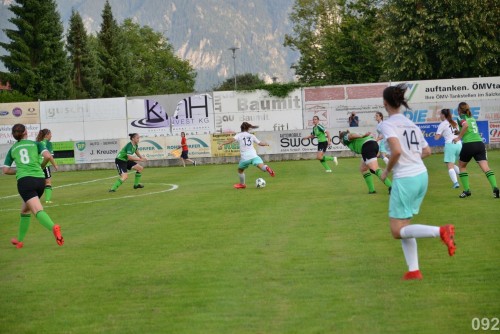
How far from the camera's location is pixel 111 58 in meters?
86.3

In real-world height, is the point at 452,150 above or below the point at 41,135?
below

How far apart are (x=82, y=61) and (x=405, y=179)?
76.1 metres

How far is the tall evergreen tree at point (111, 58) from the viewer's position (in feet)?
282

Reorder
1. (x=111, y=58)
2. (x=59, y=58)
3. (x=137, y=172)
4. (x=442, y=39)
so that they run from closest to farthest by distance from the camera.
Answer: (x=137, y=172), (x=442, y=39), (x=59, y=58), (x=111, y=58)

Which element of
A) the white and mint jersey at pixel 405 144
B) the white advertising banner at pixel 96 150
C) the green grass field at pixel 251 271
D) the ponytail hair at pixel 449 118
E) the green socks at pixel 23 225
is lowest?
the green grass field at pixel 251 271

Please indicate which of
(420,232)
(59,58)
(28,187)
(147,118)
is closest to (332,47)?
(59,58)

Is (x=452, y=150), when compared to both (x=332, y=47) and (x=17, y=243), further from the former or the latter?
(x=332, y=47)

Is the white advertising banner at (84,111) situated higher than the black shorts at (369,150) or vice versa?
the white advertising banner at (84,111)

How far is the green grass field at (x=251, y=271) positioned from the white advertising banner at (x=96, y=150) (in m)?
26.0

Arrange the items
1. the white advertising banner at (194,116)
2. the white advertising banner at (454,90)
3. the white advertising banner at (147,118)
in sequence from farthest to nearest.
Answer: the white advertising banner at (147,118) < the white advertising banner at (194,116) < the white advertising banner at (454,90)

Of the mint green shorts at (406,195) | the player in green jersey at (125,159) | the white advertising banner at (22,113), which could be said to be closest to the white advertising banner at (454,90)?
the white advertising banner at (22,113)

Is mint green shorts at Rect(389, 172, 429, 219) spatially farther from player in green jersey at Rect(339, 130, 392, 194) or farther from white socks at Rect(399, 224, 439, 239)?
player in green jersey at Rect(339, 130, 392, 194)

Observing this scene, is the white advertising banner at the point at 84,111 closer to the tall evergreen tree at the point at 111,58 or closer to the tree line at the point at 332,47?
the tree line at the point at 332,47

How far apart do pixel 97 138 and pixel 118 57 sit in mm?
42446
